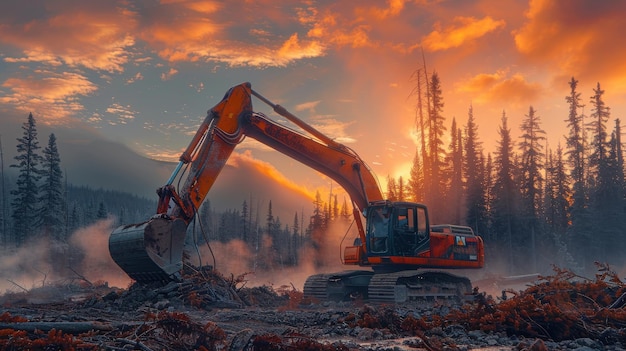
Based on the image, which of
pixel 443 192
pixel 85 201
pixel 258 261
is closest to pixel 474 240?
Answer: pixel 443 192

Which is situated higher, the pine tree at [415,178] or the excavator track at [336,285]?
the pine tree at [415,178]

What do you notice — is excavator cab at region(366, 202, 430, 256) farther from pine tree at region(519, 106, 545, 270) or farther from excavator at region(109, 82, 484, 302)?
pine tree at region(519, 106, 545, 270)

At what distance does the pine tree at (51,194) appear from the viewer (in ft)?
172

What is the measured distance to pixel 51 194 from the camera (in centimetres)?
5256

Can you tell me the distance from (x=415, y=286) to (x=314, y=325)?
719 cm

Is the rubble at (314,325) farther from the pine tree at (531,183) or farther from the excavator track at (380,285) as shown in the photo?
the pine tree at (531,183)

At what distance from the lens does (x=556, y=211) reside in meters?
67.4

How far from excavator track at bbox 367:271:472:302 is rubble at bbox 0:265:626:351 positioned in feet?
3.59

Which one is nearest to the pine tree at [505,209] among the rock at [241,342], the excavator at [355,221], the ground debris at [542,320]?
the excavator at [355,221]

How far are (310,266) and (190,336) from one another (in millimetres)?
65332

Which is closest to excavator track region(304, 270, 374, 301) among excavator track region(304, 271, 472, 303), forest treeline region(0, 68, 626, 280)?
excavator track region(304, 271, 472, 303)

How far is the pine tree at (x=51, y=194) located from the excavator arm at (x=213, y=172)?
135 ft

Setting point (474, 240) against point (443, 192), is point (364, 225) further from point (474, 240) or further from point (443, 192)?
point (443, 192)

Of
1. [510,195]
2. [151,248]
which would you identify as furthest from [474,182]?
[151,248]
